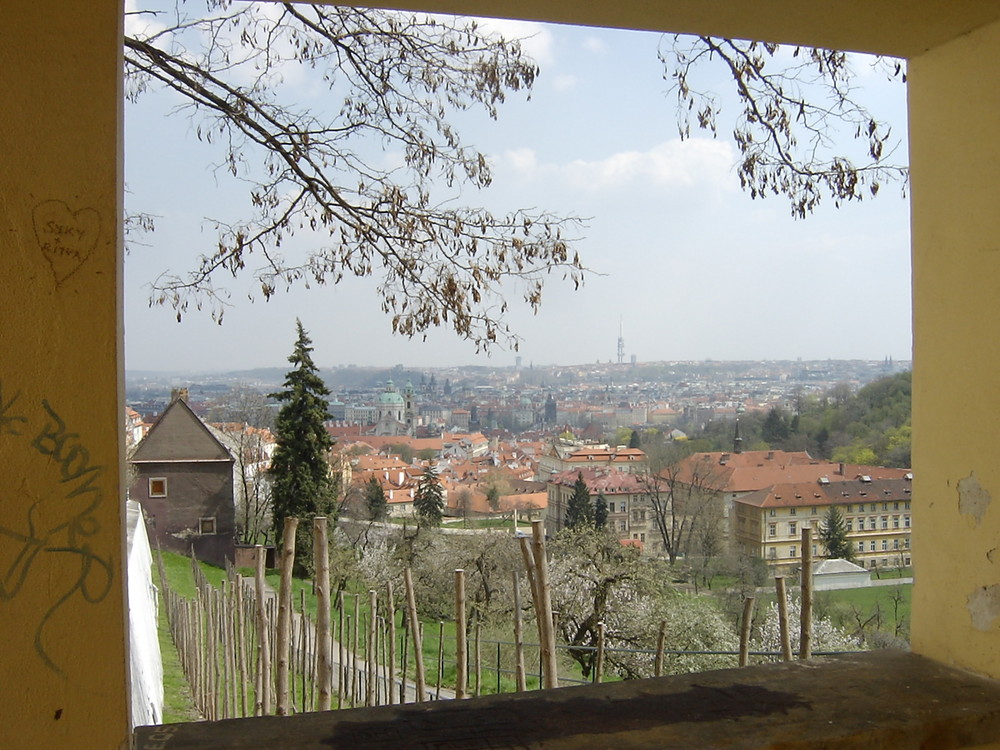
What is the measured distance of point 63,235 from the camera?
114 cm

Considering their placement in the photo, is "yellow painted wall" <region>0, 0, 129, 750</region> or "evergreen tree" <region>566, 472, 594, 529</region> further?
"evergreen tree" <region>566, 472, 594, 529</region>

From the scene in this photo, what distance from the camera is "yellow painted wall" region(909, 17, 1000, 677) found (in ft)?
5.53

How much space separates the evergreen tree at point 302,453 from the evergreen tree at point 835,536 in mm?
4628

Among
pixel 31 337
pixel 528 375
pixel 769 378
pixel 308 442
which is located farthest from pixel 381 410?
pixel 31 337

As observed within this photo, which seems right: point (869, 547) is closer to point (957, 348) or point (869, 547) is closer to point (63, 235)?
point (957, 348)

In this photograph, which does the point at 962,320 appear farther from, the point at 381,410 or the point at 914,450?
the point at 381,410

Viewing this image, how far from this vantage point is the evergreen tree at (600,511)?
31.1ft

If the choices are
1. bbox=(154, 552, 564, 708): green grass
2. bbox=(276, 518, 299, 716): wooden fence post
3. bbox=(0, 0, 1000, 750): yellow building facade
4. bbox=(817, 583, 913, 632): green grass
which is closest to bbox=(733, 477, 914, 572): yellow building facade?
Answer: bbox=(817, 583, 913, 632): green grass

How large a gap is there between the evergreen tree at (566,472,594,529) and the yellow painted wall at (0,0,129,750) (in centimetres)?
759

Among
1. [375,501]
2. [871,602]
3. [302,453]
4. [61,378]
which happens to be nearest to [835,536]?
[871,602]

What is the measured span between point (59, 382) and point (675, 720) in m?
1.19

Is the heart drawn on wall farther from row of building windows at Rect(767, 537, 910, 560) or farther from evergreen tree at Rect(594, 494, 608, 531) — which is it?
evergreen tree at Rect(594, 494, 608, 531)

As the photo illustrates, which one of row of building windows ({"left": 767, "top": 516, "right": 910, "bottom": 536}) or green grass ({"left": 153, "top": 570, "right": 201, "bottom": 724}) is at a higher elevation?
row of building windows ({"left": 767, "top": 516, "right": 910, "bottom": 536})

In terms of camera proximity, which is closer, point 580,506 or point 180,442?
point 180,442
